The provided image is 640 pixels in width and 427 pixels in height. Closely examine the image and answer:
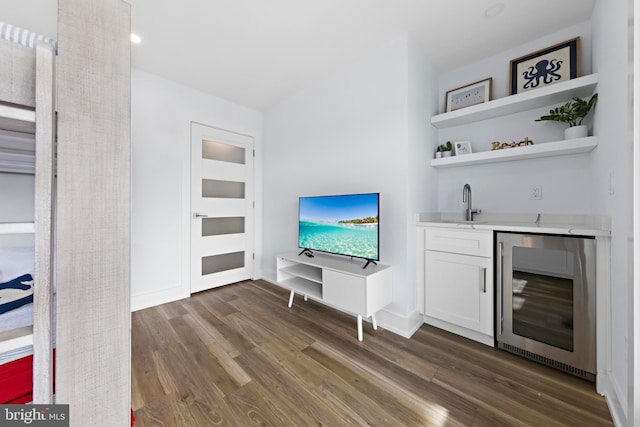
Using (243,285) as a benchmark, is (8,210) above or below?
above

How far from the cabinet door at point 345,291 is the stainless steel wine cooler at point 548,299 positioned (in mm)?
1007

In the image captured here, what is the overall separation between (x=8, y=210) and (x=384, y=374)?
112 inches

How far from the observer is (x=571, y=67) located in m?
1.86

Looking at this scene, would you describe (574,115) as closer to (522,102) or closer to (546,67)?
(522,102)

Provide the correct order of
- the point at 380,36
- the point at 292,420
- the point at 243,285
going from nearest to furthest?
the point at 292,420, the point at 380,36, the point at 243,285

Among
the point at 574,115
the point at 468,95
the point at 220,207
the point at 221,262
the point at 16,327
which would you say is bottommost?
the point at 221,262

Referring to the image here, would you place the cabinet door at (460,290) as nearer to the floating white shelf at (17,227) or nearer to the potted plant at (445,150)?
the potted plant at (445,150)

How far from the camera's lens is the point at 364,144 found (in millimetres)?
2340

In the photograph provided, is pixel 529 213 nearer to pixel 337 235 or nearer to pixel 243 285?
pixel 337 235

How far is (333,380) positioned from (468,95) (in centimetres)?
275

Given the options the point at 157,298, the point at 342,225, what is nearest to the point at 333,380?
the point at 342,225

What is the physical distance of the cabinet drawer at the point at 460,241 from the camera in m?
1.85

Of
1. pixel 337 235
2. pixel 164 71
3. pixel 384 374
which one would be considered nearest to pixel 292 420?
pixel 384 374

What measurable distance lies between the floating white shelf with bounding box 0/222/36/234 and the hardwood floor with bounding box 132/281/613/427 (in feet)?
3.98
